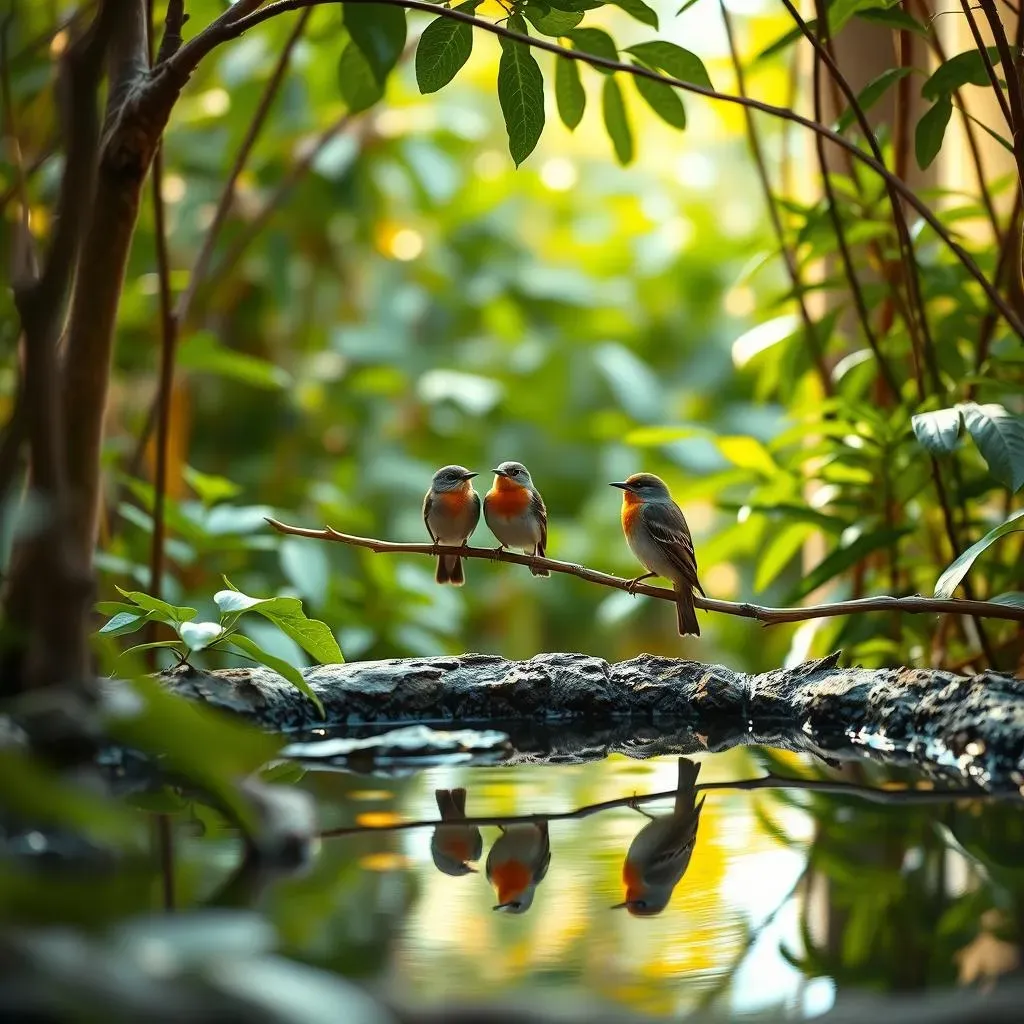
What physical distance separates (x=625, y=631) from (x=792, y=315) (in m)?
2.64

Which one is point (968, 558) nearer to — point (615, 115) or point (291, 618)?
point (291, 618)

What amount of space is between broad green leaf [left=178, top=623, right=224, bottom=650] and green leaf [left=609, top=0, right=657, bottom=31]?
895 millimetres

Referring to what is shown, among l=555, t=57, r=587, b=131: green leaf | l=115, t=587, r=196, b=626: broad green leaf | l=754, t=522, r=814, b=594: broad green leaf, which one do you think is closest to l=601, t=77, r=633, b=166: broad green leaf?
l=555, t=57, r=587, b=131: green leaf

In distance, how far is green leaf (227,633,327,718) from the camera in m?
1.22

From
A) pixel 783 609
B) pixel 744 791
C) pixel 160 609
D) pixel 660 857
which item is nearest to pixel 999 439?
pixel 783 609

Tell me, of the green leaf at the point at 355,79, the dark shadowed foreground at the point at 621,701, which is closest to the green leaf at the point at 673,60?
the green leaf at the point at 355,79

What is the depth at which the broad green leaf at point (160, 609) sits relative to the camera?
4.58ft

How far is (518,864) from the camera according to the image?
100 cm

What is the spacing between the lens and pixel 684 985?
71 centimetres

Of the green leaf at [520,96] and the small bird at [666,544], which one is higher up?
the green leaf at [520,96]

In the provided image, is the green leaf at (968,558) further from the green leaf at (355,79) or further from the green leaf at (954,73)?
the green leaf at (355,79)

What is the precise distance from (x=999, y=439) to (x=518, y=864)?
913mm

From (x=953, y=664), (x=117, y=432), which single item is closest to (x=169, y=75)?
(x=953, y=664)

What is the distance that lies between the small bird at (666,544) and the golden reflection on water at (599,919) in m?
0.98
